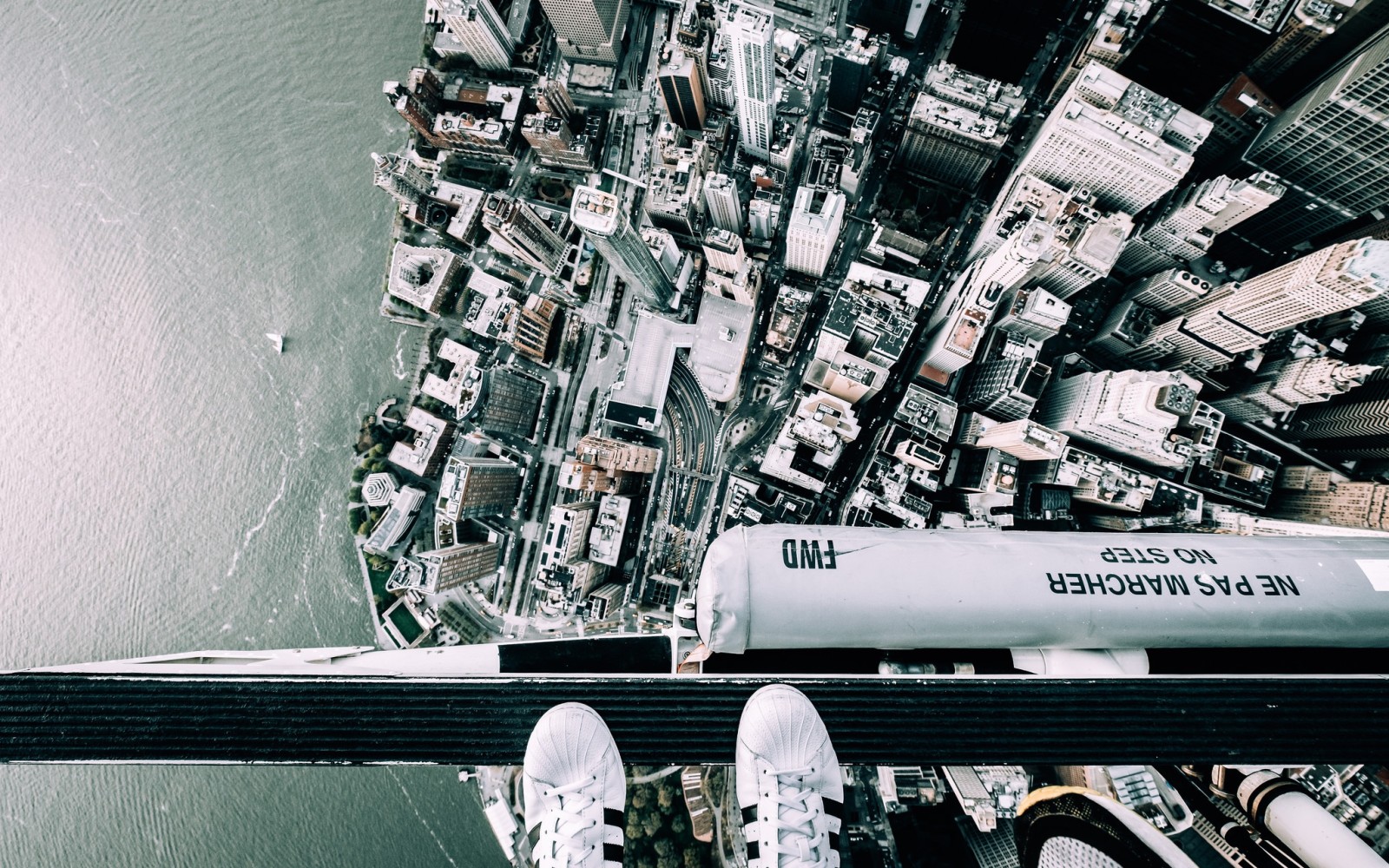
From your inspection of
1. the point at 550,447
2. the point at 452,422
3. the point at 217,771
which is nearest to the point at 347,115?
the point at 452,422

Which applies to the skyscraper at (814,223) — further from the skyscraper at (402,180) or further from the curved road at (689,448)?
the skyscraper at (402,180)

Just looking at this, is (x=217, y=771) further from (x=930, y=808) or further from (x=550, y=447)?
(x=930, y=808)

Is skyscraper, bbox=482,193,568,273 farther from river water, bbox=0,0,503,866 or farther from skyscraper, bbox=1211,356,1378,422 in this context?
skyscraper, bbox=1211,356,1378,422

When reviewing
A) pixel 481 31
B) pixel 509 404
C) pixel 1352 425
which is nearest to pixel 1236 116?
pixel 1352 425

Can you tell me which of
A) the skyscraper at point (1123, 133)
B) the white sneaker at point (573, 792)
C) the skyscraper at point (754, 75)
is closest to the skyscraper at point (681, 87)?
the skyscraper at point (754, 75)

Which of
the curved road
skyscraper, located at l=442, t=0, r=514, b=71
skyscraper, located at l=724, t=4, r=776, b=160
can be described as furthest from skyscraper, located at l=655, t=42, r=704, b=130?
the curved road
